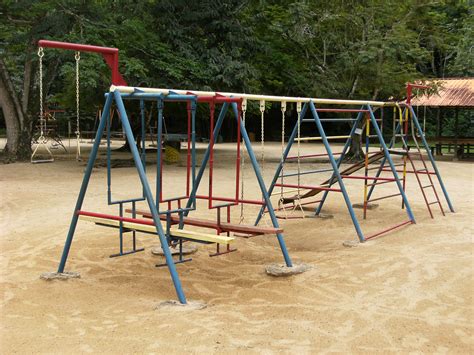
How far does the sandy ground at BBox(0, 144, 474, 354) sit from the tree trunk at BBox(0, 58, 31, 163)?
927cm

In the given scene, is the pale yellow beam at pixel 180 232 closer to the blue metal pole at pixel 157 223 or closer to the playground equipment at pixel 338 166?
the blue metal pole at pixel 157 223

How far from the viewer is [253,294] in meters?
5.09

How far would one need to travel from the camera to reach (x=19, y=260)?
623 centimetres

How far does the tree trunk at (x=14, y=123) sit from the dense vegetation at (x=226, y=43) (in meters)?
0.03

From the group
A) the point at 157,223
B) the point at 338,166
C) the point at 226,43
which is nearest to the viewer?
the point at 157,223

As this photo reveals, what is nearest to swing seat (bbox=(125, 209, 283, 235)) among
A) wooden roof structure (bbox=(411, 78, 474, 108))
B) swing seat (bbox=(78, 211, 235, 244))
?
swing seat (bbox=(78, 211, 235, 244))

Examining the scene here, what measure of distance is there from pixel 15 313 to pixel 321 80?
14.9 m

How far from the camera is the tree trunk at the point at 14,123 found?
56.9 feet

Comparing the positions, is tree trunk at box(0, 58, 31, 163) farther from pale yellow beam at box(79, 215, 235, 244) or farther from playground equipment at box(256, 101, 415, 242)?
pale yellow beam at box(79, 215, 235, 244)

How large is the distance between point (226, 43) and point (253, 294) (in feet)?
40.5

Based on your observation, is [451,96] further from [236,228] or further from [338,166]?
[236,228]

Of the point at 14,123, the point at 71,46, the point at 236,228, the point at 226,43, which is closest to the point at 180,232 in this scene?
the point at 236,228

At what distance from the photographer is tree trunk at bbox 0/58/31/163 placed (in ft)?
56.9

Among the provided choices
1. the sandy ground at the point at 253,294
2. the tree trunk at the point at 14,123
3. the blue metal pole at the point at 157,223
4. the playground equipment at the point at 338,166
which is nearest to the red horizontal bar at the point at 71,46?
the blue metal pole at the point at 157,223
